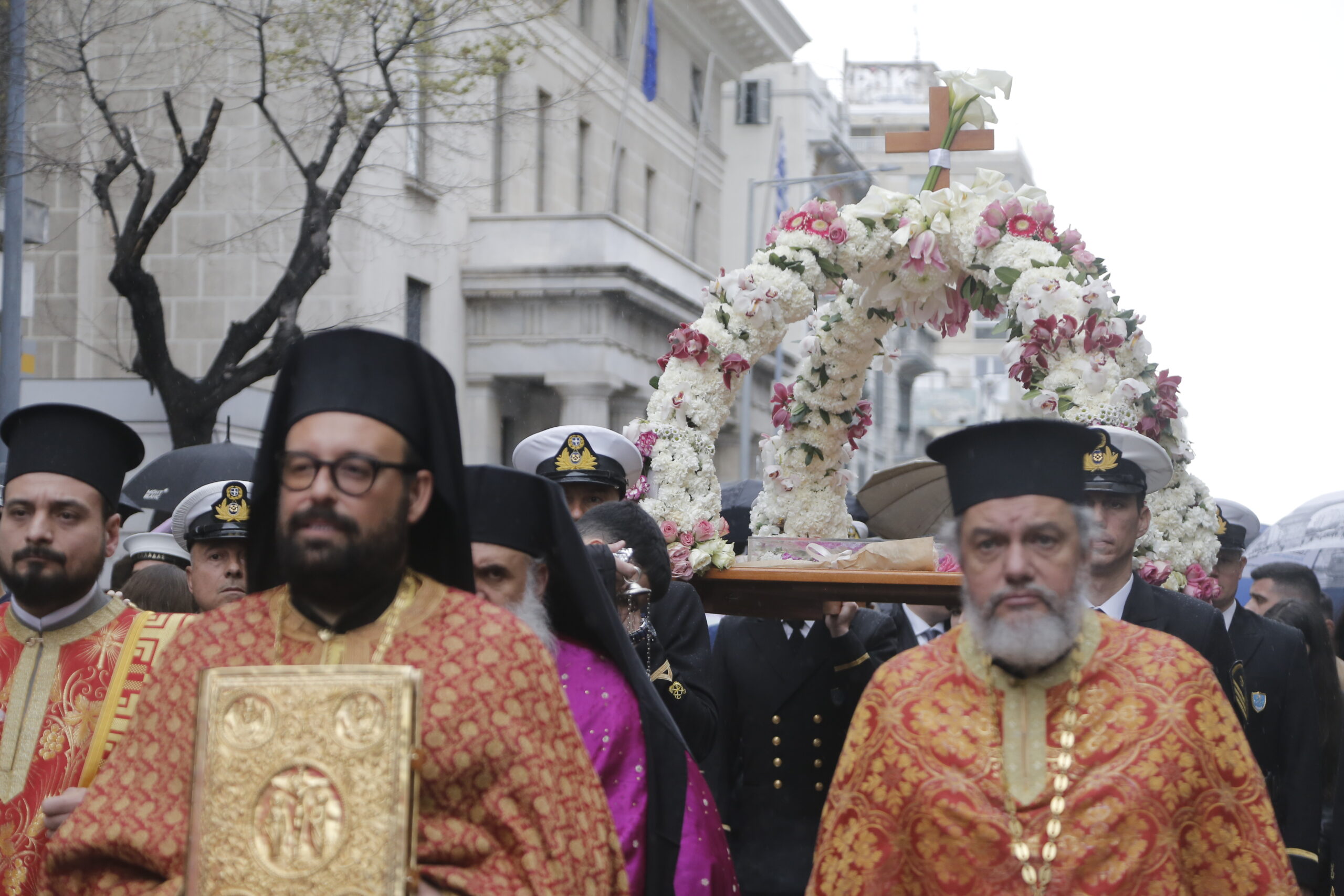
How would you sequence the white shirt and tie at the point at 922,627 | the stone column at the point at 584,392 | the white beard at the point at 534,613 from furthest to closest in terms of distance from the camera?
the stone column at the point at 584,392, the white shirt and tie at the point at 922,627, the white beard at the point at 534,613

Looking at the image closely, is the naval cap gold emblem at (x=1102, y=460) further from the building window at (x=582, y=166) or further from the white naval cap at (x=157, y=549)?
the building window at (x=582, y=166)

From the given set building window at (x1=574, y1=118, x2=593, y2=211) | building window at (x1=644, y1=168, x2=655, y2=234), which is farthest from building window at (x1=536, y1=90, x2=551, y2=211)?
building window at (x1=644, y1=168, x2=655, y2=234)

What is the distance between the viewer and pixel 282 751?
2.77m

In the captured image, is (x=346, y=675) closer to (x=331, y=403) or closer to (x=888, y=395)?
(x=331, y=403)

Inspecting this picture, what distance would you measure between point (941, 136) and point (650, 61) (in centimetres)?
2145

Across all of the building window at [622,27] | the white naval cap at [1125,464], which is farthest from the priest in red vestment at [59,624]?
the building window at [622,27]

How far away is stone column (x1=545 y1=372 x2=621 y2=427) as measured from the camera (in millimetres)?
25078

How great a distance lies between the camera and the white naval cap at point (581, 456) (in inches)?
225

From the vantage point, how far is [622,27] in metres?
28.9

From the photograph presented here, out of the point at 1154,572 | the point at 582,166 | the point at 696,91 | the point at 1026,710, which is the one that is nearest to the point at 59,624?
the point at 1026,710

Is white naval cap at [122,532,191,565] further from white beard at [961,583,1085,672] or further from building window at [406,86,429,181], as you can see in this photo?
building window at [406,86,429,181]

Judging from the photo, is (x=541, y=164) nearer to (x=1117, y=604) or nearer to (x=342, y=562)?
(x=1117, y=604)

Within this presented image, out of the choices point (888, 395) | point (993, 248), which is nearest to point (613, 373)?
point (993, 248)

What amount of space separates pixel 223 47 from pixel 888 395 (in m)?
44.4
